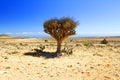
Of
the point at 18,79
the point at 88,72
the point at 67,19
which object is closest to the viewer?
the point at 18,79

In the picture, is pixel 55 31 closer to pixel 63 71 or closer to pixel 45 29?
pixel 45 29

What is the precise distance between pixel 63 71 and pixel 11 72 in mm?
2663

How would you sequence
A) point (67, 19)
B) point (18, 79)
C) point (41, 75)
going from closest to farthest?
point (18, 79) < point (41, 75) < point (67, 19)

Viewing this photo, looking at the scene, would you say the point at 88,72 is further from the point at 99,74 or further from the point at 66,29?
the point at 66,29

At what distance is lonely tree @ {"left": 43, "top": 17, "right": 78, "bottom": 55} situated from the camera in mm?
18734

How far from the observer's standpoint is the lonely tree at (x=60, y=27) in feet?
61.5

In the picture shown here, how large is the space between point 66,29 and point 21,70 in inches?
366

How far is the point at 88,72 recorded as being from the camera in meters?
Result: 10.4

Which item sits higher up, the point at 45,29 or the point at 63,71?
the point at 45,29

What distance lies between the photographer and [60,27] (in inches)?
747

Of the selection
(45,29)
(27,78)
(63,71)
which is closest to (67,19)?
(45,29)

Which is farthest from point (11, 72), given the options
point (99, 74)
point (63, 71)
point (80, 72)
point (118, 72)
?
point (118, 72)

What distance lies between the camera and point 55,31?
19156 millimetres

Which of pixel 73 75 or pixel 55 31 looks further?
pixel 55 31
